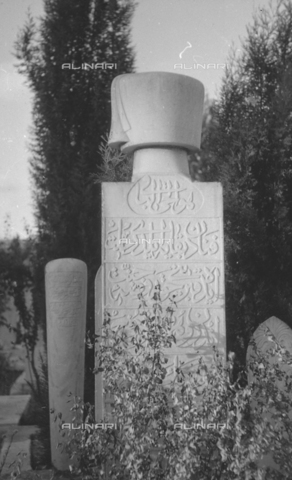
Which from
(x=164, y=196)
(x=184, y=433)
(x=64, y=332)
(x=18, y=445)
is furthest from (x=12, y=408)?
(x=184, y=433)

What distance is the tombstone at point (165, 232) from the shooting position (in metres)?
3.74

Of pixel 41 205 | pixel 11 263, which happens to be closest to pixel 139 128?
pixel 41 205

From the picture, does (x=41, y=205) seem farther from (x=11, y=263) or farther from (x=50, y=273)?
(x=50, y=273)

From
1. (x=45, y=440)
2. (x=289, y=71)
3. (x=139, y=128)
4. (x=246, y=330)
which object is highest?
(x=289, y=71)

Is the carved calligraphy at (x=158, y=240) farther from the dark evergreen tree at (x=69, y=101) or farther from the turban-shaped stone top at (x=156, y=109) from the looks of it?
the dark evergreen tree at (x=69, y=101)

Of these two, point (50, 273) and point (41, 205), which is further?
point (41, 205)

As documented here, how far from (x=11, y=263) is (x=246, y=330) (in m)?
2.68

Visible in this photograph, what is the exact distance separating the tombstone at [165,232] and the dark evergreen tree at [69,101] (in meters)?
2.34

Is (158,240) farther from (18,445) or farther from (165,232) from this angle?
(18,445)

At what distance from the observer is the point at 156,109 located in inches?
149

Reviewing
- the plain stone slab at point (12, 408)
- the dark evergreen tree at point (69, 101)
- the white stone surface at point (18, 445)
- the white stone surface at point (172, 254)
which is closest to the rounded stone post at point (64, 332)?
the white stone surface at point (18, 445)

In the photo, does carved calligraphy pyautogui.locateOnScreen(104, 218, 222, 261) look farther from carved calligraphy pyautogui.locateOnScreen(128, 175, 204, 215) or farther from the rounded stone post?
the rounded stone post

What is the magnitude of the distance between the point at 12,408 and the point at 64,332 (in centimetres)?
217

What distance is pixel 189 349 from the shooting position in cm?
374
